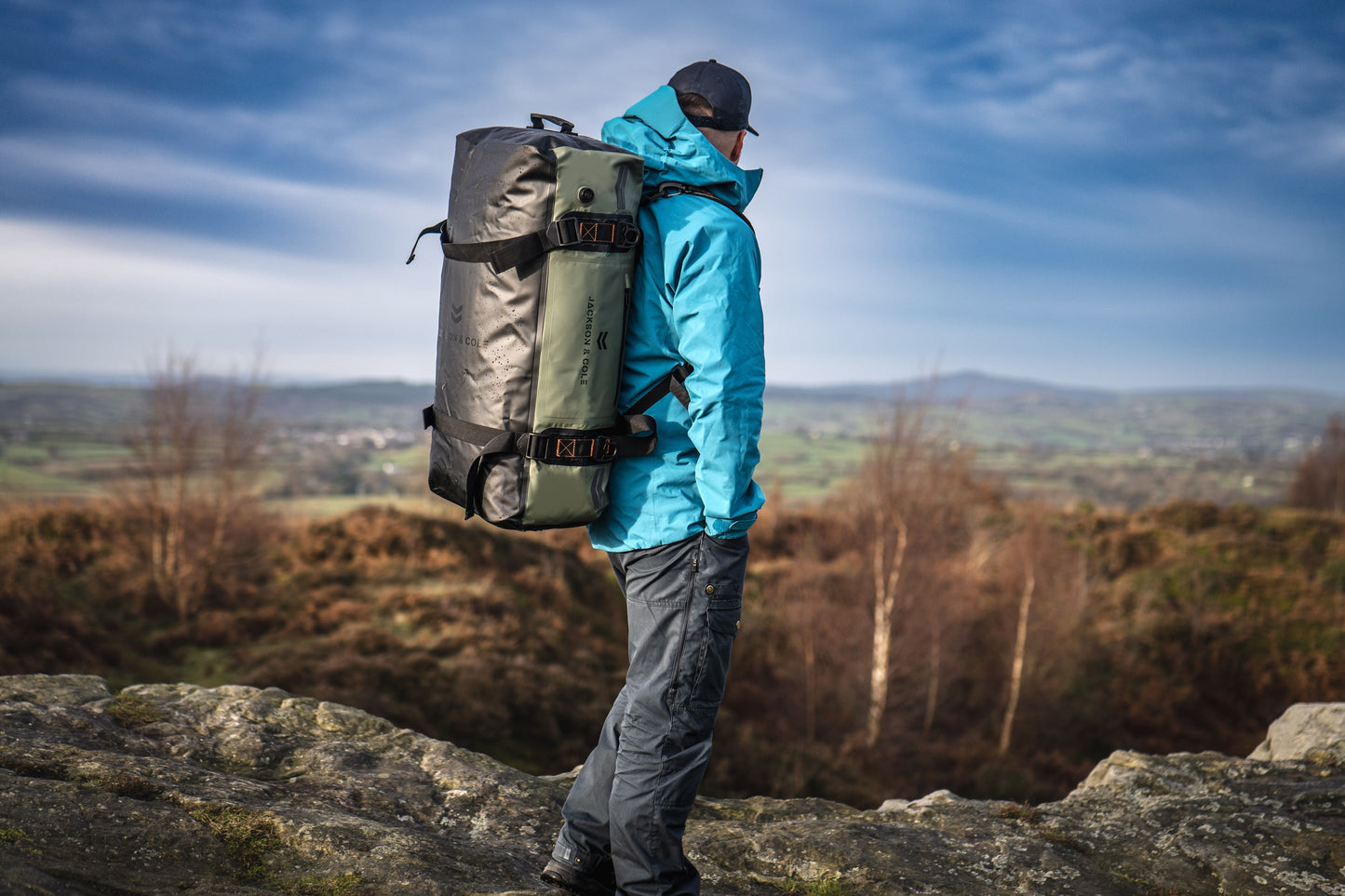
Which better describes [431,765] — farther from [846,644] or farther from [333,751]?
[846,644]

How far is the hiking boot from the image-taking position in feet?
9.43

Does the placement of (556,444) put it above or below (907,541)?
above

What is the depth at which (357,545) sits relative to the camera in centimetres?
1942

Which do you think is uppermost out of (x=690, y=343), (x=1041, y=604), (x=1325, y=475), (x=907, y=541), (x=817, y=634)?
(x=690, y=343)

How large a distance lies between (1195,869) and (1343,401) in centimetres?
22806

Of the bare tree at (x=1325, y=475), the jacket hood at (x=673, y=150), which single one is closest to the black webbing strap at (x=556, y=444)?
the jacket hood at (x=673, y=150)

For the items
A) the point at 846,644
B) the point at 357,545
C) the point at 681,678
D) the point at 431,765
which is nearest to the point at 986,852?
the point at 681,678

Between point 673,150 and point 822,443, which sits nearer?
point 673,150

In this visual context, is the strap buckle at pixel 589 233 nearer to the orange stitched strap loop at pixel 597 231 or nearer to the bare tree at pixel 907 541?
the orange stitched strap loop at pixel 597 231

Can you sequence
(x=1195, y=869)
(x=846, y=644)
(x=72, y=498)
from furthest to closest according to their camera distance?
(x=846, y=644), (x=72, y=498), (x=1195, y=869)

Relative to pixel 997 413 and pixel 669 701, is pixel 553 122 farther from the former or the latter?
pixel 997 413

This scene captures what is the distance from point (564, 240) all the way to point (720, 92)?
832mm

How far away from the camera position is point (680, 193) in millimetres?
2639

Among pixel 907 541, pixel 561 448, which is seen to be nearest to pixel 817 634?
pixel 907 541
